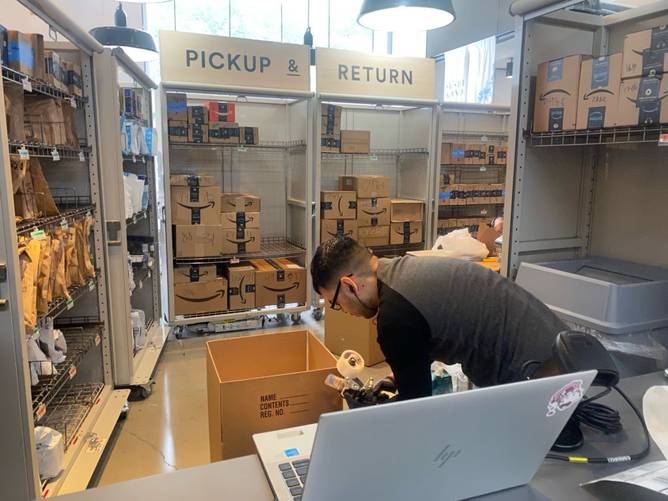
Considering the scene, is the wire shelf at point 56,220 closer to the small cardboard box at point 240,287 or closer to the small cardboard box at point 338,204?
the small cardboard box at point 240,287

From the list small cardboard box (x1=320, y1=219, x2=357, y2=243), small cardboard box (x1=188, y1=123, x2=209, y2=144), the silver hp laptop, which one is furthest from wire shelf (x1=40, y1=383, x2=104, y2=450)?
small cardboard box (x1=320, y1=219, x2=357, y2=243)

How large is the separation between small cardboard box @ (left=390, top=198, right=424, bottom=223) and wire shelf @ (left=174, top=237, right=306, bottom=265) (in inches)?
35.6

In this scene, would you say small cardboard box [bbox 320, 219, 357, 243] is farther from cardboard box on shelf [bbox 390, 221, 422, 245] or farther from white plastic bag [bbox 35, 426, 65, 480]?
white plastic bag [bbox 35, 426, 65, 480]

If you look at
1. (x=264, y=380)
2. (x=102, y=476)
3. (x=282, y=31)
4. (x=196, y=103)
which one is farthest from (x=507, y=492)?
(x=282, y=31)

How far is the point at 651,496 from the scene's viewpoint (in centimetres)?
90

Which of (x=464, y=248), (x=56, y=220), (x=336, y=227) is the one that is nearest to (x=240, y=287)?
(x=336, y=227)

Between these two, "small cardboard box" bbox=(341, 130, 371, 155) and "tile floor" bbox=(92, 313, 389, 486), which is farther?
"small cardboard box" bbox=(341, 130, 371, 155)

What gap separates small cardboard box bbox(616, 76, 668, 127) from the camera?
5.07 feet

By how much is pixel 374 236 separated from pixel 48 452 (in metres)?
3.15

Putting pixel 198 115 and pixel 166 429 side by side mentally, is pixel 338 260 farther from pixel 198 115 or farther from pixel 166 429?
pixel 198 115

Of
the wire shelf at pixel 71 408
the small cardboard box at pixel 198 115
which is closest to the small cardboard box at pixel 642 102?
the wire shelf at pixel 71 408

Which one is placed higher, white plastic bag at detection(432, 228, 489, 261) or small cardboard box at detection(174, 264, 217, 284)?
white plastic bag at detection(432, 228, 489, 261)

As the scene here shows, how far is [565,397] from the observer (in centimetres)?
86

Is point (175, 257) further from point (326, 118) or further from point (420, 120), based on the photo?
point (420, 120)
